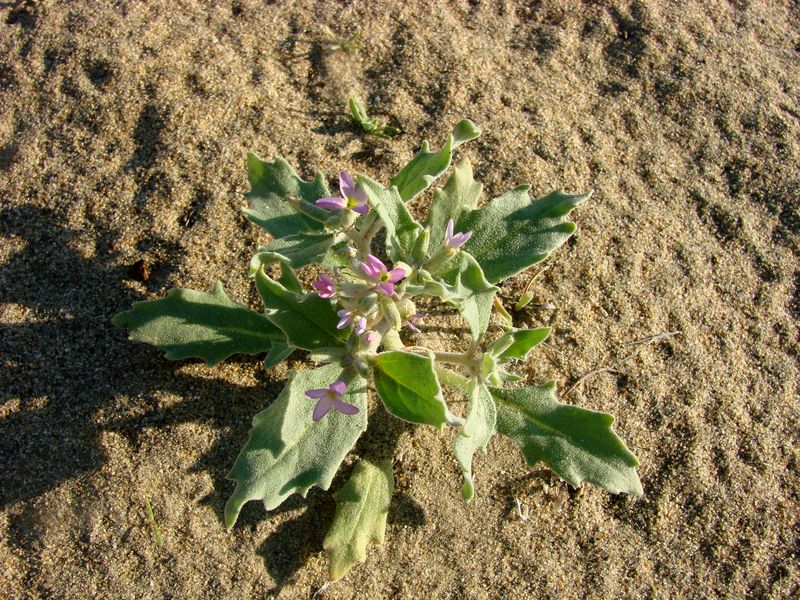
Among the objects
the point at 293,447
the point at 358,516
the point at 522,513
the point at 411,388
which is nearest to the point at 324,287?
the point at 411,388

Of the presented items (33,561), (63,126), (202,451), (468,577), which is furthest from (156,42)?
(468,577)

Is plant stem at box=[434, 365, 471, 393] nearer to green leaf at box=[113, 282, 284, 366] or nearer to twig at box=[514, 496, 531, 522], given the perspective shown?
twig at box=[514, 496, 531, 522]

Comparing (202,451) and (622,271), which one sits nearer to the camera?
(202,451)

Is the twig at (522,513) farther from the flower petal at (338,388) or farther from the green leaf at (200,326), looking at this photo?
the green leaf at (200,326)

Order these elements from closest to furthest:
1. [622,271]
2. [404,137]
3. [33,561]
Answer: [33,561]
[622,271]
[404,137]

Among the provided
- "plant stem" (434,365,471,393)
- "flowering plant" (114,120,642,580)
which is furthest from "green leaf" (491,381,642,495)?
"plant stem" (434,365,471,393)

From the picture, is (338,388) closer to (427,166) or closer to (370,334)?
(370,334)

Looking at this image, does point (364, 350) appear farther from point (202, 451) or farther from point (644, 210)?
point (644, 210)
